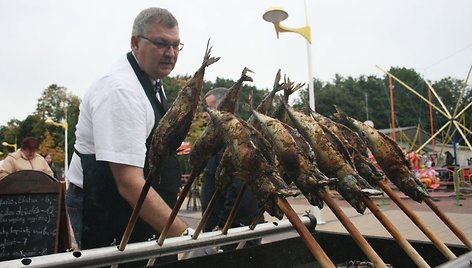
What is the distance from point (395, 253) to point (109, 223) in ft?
5.34

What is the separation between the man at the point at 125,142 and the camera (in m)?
1.94

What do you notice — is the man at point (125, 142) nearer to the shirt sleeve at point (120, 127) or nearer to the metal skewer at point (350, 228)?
the shirt sleeve at point (120, 127)

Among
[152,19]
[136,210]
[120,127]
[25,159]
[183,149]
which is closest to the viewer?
[136,210]

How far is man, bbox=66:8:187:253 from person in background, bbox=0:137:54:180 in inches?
183

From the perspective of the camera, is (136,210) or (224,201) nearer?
(136,210)

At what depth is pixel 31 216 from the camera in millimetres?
4586

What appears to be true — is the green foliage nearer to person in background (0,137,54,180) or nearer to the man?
person in background (0,137,54,180)

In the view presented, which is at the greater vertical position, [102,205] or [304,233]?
[304,233]

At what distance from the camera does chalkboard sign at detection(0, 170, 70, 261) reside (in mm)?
4426

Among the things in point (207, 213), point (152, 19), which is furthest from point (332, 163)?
point (152, 19)

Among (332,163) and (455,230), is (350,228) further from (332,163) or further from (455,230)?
(455,230)

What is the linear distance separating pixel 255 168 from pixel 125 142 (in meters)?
0.99

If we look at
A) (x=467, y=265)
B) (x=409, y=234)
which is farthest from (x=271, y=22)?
(x=467, y=265)

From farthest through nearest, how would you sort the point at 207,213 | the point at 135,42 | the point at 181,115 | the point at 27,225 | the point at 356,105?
the point at 356,105
the point at 27,225
the point at 135,42
the point at 207,213
the point at 181,115
